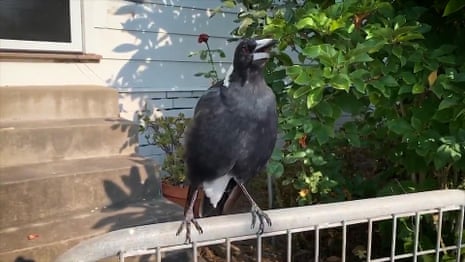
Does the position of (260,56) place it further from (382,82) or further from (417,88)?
(417,88)

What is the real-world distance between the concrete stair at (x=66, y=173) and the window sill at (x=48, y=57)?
0.78ft

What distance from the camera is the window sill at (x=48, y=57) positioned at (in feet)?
10.7

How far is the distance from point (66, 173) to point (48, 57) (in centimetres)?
123

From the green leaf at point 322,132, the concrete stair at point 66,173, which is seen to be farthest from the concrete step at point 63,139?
the green leaf at point 322,132

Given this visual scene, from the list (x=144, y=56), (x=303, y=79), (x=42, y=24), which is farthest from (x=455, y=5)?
(x=42, y=24)

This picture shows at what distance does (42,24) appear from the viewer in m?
3.55

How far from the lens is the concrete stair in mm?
2354

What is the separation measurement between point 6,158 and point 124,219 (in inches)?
36.2

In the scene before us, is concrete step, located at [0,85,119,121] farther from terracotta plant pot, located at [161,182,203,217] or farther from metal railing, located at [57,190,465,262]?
metal railing, located at [57,190,465,262]

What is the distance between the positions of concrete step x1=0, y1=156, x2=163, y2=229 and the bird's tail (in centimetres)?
121

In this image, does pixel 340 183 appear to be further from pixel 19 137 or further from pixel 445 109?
pixel 19 137

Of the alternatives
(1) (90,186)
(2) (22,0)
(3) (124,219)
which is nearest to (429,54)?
(3) (124,219)

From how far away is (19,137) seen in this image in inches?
111

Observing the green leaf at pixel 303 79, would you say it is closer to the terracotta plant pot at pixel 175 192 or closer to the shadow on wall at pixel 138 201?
the shadow on wall at pixel 138 201
